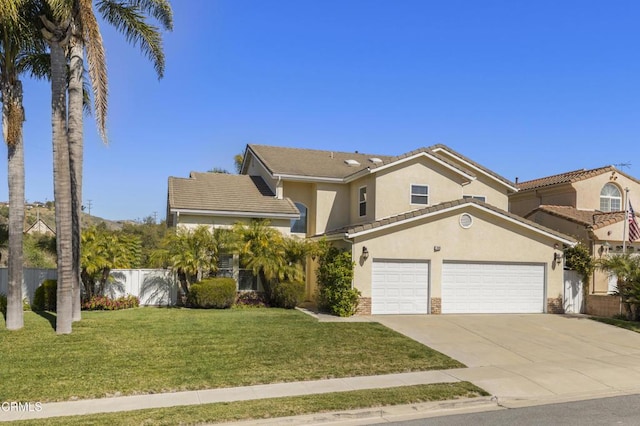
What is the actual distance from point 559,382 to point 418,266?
27.8 ft

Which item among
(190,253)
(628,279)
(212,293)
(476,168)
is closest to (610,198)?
(476,168)

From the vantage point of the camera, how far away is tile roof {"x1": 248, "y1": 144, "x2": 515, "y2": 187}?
22078 mm

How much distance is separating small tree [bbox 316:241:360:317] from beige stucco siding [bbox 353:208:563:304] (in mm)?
392

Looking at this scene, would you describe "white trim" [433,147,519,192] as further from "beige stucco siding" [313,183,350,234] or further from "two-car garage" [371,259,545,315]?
"two-car garage" [371,259,545,315]

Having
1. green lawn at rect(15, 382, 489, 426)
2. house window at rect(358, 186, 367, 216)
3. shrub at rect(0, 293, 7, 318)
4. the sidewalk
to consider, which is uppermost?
house window at rect(358, 186, 367, 216)

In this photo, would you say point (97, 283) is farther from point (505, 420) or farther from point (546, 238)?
point (546, 238)

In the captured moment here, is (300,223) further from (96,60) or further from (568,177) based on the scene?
(568,177)

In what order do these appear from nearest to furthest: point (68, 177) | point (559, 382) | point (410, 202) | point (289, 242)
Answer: point (559, 382) → point (68, 177) → point (289, 242) → point (410, 202)

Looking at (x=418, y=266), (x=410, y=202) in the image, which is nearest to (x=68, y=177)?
(x=418, y=266)

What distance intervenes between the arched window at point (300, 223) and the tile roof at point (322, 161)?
175cm

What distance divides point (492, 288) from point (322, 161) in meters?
10.6

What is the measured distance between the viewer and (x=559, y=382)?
9.95 m

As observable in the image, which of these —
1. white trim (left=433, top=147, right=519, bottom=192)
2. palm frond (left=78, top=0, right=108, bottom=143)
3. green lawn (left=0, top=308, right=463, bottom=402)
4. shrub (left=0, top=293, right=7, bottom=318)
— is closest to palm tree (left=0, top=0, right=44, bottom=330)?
green lawn (left=0, top=308, right=463, bottom=402)

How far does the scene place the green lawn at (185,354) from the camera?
9.36 m
